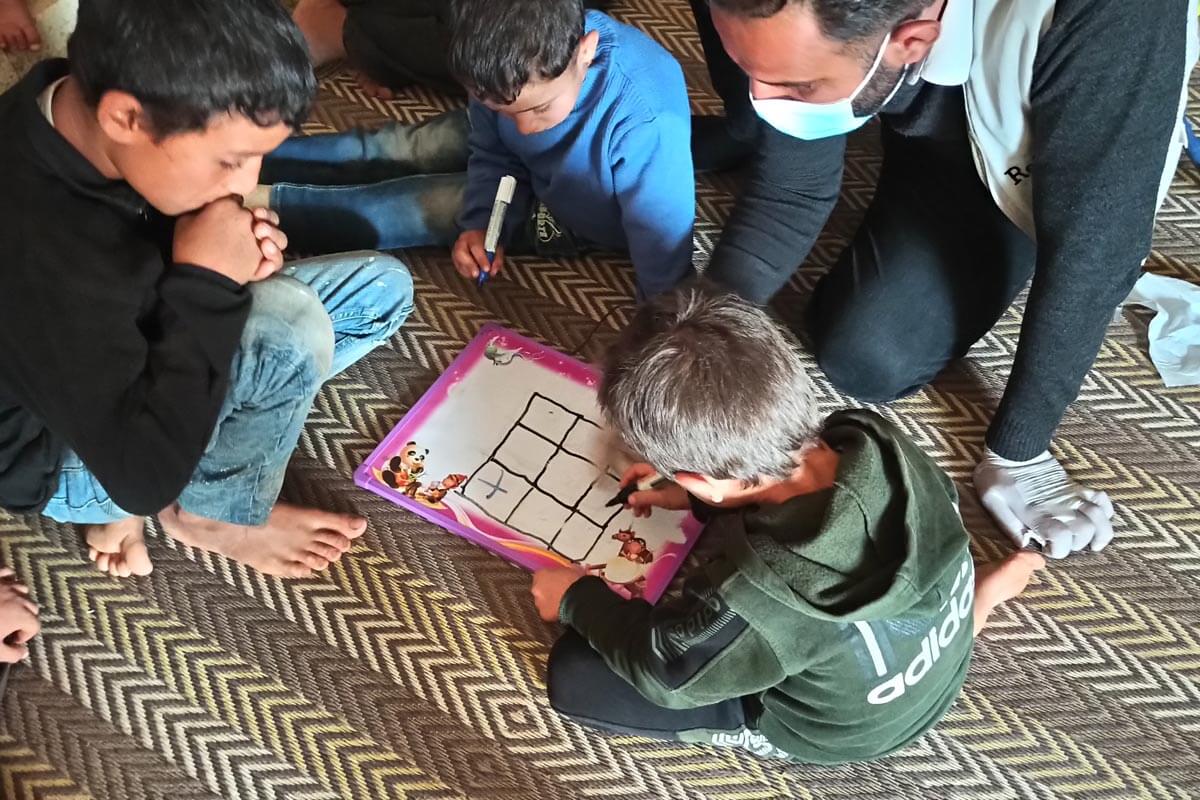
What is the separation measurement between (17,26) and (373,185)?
2.03ft

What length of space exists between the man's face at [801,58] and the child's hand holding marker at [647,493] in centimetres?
44

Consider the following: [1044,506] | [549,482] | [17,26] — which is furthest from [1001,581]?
[17,26]

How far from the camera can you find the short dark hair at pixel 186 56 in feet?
2.55

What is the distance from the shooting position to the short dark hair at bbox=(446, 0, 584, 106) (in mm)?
1010

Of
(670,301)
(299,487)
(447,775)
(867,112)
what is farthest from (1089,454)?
(299,487)

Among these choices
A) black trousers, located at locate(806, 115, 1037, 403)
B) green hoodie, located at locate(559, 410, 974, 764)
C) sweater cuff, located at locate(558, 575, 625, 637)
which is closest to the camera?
green hoodie, located at locate(559, 410, 974, 764)

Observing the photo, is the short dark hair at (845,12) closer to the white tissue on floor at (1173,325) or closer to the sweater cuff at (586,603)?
the sweater cuff at (586,603)

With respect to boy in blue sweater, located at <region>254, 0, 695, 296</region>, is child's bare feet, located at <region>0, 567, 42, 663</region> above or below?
below

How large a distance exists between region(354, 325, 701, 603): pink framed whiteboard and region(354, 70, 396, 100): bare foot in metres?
0.52

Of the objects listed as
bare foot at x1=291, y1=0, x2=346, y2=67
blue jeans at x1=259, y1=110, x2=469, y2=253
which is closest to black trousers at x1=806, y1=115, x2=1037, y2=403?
blue jeans at x1=259, y1=110, x2=469, y2=253

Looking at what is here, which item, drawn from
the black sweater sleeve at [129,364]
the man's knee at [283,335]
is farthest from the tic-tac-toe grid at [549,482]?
the black sweater sleeve at [129,364]

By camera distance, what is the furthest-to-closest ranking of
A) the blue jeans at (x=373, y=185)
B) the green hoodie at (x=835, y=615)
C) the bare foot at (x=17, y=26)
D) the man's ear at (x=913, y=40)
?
the bare foot at (x=17, y=26) → the blue jeans at (x=373, y=185) → the man's ear at (x=913, y=40) → the green hoodie at (x=835, y=615)

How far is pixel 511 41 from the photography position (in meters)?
1.01

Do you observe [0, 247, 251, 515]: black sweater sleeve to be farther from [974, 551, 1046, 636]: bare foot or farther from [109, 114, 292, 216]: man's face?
[974, 551, 1046, 636]: bare foot
